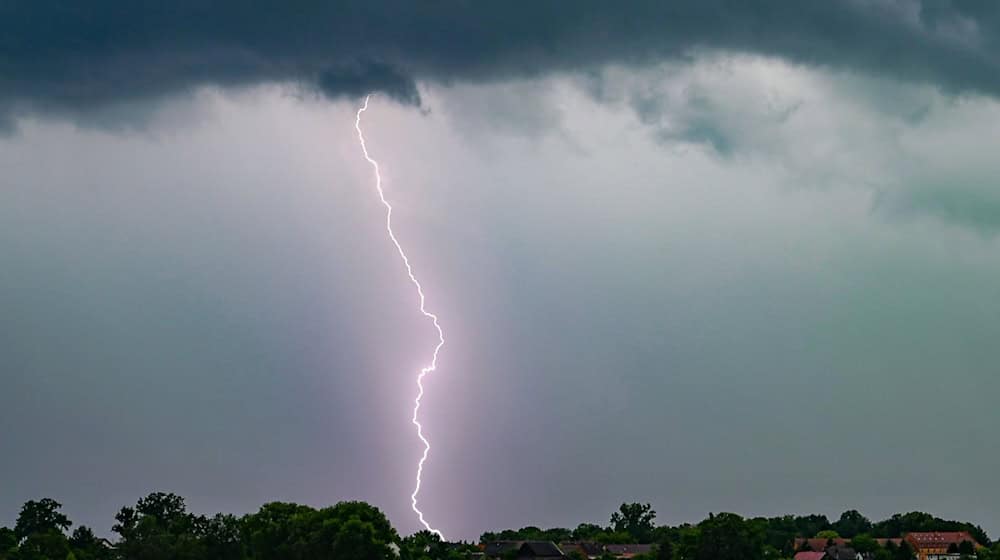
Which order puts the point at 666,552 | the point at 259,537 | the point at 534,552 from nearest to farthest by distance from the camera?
the point at 259,537 → the point at 666,552 → the point at 534,552

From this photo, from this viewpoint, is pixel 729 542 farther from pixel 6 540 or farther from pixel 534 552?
pixel 6 540

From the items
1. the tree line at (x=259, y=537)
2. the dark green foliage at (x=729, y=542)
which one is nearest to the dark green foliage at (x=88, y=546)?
the tree line at (x=259, y=537)

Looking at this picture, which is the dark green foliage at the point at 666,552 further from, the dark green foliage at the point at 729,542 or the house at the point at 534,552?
the house at the point at 534,552

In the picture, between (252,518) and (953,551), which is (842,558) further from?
(252,518)

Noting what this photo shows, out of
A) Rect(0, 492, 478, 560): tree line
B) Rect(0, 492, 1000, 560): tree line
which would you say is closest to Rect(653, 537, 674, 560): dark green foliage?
Rect(0, 492, 1000, 560): tree line

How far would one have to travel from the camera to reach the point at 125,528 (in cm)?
12619

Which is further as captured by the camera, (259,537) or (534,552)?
(534,552)

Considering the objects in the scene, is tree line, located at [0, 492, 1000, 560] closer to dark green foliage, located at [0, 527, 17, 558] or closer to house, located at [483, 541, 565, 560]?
dark green foliage, located at [0, 527, 17, 558]

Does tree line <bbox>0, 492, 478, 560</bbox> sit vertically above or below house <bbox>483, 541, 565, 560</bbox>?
below

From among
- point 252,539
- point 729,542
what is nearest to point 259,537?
point 252,539

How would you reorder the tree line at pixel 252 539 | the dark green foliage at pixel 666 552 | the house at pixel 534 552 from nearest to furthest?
the tree line at pixel 252 539 → the dark green foliage at pixel 666 552 → the house at pixel 534 552

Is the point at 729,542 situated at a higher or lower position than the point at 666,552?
lower

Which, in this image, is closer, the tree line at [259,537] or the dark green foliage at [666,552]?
the tree line at [259,537]

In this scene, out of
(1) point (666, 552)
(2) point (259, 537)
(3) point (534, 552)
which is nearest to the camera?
(2) point (259, 537)
